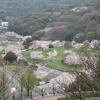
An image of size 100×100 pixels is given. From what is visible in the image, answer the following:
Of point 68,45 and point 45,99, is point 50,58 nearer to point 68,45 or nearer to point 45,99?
point 68,45

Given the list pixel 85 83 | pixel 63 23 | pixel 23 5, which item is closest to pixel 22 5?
pixel 23 5

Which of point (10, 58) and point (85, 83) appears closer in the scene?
point (85, 83)

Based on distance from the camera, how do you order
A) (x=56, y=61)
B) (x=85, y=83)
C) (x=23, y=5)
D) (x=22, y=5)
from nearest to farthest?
(x=85, y=83)
(x=56, y=61)
(x=22, y=5)
(x=23, y=5)

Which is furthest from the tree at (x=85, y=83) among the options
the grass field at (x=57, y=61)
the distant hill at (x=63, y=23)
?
the distant hill at (x=63, y=23)

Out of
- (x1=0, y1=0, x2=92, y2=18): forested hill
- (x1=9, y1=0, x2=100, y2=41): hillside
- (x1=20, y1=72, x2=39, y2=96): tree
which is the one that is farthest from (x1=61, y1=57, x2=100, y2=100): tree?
(x1=0, y1=0, x2=92, y2=18): forested hill

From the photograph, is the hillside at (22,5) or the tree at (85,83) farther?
the hillside at (22,5)

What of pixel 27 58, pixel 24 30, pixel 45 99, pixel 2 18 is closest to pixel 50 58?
pixel 27 58

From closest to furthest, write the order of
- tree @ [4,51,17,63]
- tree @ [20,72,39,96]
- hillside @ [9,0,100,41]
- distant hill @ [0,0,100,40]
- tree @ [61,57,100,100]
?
tree @ [61,57,100,100]
tree @ [20,72,39,96]
tree @ [4,51,17,63]
hillside @ [9,0,100,41]
distant hill @ [0,0,100,40]

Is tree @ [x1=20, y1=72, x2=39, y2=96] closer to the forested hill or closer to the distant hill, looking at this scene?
the distant hill

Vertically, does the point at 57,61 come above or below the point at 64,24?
below

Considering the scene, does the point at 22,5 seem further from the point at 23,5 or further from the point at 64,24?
the point at 64,24

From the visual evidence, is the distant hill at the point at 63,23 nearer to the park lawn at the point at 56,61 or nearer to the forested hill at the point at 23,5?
the park lawn at the point at 56,61
